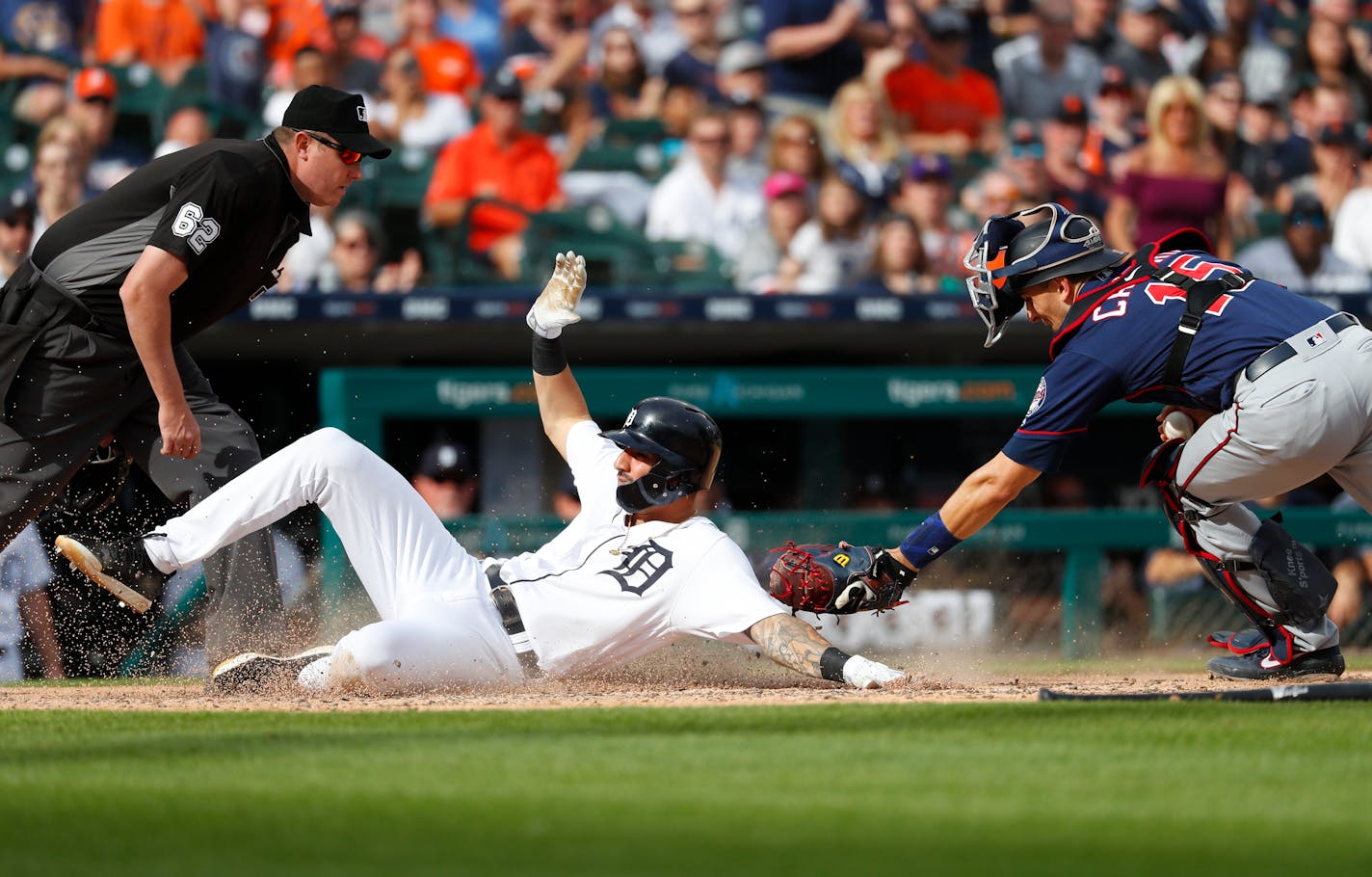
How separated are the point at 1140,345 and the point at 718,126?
5906mm

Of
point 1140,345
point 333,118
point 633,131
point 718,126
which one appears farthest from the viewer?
point 633,131

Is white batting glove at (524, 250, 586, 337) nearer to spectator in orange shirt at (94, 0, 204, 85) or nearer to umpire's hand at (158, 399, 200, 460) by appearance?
umpire's hand at (158, 399, 200, 460)

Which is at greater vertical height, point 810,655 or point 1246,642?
point 810,655

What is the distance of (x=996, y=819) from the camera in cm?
323

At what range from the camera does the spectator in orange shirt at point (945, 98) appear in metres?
11.8

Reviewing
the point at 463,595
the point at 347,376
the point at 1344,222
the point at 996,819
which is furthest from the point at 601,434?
the point at 1344,222

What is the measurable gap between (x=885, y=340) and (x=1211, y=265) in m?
4.64

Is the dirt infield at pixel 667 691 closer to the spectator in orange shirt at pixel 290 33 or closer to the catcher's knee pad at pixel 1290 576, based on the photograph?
the catcher's knee pad at pixel 1290 576

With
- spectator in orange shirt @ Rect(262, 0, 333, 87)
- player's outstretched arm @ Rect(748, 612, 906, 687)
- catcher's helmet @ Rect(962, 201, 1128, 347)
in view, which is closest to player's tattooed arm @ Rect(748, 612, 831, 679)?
player's outstretched arm @ Rect(748, 612, 906, 687)

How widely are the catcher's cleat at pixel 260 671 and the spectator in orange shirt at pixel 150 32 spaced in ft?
21.8

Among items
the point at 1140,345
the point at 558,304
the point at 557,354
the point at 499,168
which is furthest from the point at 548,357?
the point at 499,168

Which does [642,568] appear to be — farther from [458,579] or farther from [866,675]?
[866,675]

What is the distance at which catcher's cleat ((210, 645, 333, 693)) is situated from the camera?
5469 millimetres

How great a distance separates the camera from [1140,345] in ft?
17.5
